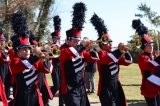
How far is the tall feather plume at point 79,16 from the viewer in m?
9.20

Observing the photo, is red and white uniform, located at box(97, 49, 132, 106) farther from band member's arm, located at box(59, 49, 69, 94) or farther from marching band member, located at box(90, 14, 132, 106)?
band member's arm, located at box(59, 49, 69, 94)

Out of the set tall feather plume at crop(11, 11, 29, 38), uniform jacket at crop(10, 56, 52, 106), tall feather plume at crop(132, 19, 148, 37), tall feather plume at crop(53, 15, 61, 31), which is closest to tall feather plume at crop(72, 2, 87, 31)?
tall feather plume at crop(132, 19, 148, 37)

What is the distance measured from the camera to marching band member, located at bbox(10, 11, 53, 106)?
25.6ft

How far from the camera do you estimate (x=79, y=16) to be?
921 centimetres

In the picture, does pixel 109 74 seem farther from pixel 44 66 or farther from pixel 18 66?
pixel 18 66

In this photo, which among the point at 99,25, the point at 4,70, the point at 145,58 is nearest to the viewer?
the point at 145,58

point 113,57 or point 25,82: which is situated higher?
point 113,57

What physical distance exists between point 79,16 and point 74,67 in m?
1.16

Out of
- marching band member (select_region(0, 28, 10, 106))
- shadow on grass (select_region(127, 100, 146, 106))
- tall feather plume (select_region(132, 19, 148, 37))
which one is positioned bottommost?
shadow on grass (select_region(127, 100, 146, 106))

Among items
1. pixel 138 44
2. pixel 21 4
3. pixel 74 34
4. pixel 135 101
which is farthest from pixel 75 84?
pixel 21 4

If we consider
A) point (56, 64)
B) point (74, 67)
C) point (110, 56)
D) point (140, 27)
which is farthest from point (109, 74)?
point (56, 64)

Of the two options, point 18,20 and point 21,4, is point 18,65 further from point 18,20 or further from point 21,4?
point 21,4

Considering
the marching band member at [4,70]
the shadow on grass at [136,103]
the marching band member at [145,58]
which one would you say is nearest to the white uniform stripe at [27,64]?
the marching band member at [145,58]

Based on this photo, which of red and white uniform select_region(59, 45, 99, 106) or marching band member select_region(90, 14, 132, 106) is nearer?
red and white uniform select_region(59, 45, 99, 106)
